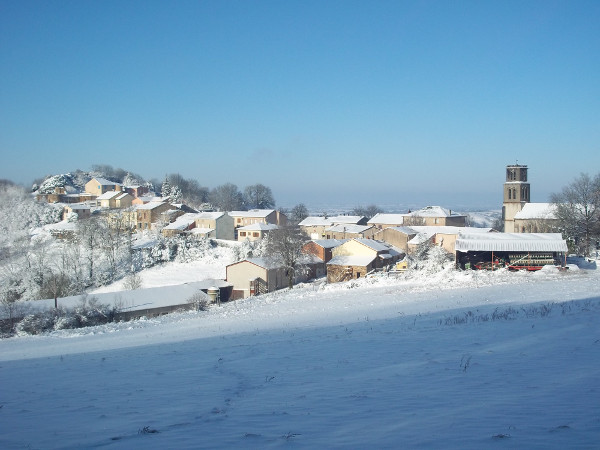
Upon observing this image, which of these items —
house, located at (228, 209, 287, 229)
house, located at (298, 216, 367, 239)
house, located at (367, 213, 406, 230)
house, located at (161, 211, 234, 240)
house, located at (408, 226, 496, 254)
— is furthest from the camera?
house, located at (298, 216, 367, 239)

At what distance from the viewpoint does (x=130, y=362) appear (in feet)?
42.1

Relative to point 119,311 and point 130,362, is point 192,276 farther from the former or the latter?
point 130,362

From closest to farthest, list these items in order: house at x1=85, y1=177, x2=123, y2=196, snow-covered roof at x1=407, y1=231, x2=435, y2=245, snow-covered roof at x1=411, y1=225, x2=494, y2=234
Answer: snow-covered roof at x1=407, y1=231, x2=435, y2=245
snow-covered roof at x1=411, y1=225, x2=494, y2=234
house at x1=85, y1=177, x2=123, y2=196

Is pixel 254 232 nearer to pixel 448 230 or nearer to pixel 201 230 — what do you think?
pixel 201 230

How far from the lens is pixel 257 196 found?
128125mm

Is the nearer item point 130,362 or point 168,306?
point 130,362

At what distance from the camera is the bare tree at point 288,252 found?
44844 millimetres

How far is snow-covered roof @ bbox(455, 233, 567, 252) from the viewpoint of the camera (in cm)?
3422

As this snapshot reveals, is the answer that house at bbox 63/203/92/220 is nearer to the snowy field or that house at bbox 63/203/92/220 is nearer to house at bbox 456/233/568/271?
house at bbox 456/233/568/271

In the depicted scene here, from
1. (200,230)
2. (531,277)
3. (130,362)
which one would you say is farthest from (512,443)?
(200,230)

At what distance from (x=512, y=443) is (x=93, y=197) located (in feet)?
335

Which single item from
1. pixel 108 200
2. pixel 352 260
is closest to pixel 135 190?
pixel 108 200

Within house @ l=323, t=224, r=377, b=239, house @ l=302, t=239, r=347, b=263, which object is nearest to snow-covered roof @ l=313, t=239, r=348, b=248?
house @ l=302, t=239, r=347, b=263

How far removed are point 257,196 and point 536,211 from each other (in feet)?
254
